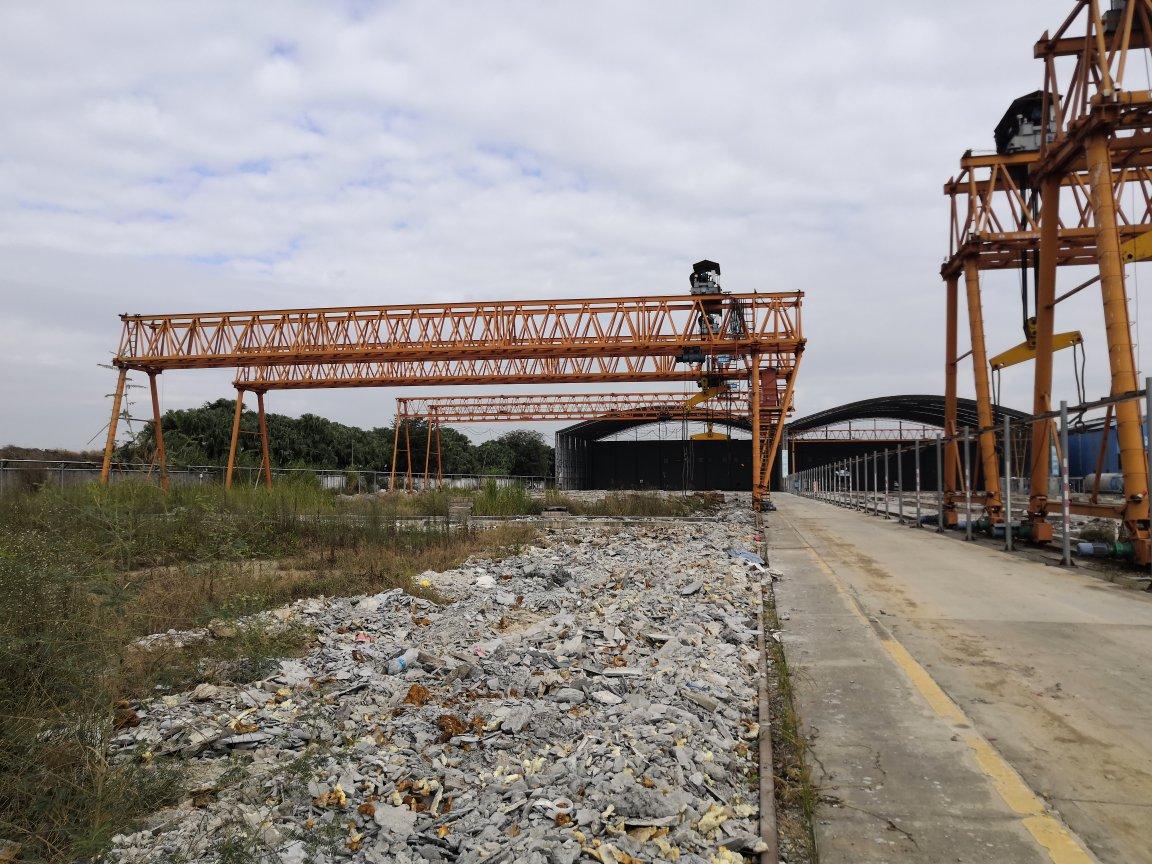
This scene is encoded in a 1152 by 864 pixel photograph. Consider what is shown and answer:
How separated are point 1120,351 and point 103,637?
564 inches

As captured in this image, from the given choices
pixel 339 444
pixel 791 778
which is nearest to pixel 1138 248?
pixel 791 778

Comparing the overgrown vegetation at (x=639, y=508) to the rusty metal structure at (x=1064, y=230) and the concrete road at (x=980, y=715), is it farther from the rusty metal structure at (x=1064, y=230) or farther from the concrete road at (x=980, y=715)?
the concrete road at (x=980, y=715)

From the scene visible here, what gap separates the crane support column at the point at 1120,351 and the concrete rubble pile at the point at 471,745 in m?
7.81

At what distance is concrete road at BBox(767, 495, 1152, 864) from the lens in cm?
328

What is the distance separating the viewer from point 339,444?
63.4 metres

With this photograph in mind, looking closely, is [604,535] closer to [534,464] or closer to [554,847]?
[554,847]

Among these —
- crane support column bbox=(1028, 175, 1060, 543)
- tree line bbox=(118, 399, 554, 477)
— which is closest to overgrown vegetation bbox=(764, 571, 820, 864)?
crane support column bbox=(1028, 175, 1060, 543)

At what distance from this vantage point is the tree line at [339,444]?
4861cm

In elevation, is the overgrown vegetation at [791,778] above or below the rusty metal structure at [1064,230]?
below

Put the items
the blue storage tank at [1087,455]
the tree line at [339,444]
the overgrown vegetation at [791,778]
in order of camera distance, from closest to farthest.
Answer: the overgrown vegetation at [791,778]
the blue storage tank at [1087,455]
the tree line at [339,444]

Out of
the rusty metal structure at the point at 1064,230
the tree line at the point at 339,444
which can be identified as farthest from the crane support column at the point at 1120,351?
the tree line at the point at 339,444

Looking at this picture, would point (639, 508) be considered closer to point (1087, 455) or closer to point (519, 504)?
point (519, 504)

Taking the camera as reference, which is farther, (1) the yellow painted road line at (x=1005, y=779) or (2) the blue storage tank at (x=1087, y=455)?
(2) the blue storage tank at (x=1087, y=455)

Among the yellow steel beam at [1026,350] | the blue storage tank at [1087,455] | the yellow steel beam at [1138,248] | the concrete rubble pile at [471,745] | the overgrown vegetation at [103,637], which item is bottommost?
the concrete rubble pile at [471,745]
